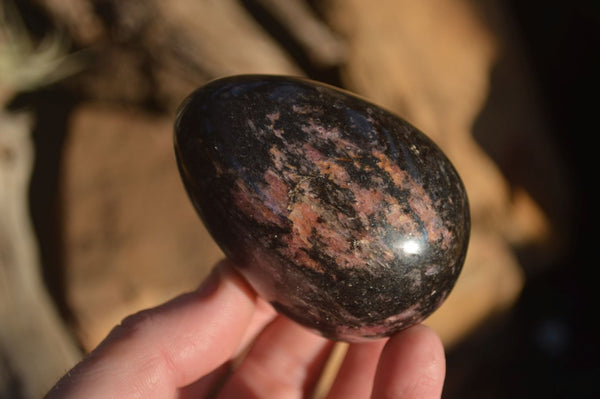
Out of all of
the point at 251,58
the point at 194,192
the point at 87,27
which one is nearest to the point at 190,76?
the point at 251,58

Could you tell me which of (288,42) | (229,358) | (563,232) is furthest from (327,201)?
(563,232)

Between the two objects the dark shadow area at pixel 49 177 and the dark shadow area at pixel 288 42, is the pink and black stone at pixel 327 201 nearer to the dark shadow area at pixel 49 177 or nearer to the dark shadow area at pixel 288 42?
the dark shadow area at pixel 288 42

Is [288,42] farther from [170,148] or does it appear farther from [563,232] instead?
[563,232]

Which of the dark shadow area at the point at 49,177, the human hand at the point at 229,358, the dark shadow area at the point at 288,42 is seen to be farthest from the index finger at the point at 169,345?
the dark shadow area at the point at 288,42

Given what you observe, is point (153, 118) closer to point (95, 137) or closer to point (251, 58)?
point (95, 137)

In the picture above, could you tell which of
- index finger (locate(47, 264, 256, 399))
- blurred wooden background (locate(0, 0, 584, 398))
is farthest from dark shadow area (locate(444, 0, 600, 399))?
index finger (locate(47, 264, 256, 399))
